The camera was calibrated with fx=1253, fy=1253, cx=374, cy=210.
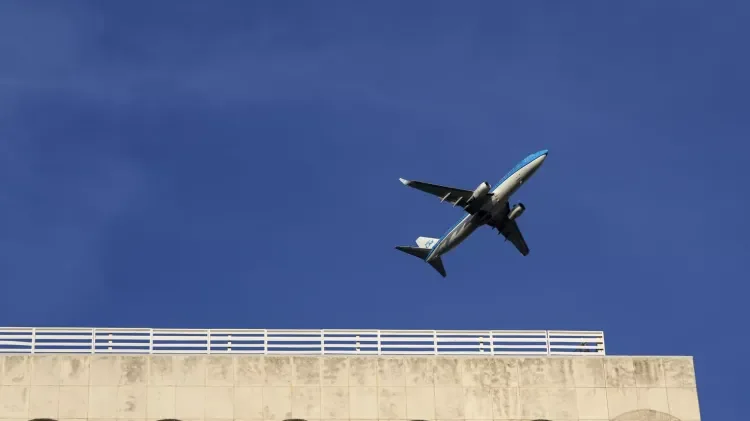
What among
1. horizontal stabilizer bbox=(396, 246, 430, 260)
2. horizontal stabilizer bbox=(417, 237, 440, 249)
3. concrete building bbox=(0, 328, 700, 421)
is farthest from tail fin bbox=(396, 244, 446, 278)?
concrete building bbox=(0, 328, 700, 421)

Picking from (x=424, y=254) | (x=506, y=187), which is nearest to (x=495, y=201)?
(x=506, y=187)

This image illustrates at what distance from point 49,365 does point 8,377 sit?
4.18 feet

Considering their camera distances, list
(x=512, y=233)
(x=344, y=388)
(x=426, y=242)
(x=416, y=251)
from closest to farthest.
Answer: (x=344, y=388)
(x=512, y=233)
(x=426, y=242)
(x=416, y=251)

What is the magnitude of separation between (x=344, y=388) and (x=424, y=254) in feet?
190

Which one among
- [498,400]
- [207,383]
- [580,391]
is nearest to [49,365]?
[207,383]

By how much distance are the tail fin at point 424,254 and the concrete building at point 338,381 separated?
5500 cm

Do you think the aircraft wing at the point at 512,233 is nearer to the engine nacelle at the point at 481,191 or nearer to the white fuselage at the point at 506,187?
the white fuselage at the point at 506,187

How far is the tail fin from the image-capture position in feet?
319

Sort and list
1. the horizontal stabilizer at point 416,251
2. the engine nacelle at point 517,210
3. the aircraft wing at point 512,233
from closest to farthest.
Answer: the engine nacelle at point 517,210
the aircraft wing at point 512,233
the horizontal stabilizer at point 416,251

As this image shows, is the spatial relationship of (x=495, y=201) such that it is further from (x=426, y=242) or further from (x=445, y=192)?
(x=426, y=242)

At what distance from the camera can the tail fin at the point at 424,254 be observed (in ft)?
319

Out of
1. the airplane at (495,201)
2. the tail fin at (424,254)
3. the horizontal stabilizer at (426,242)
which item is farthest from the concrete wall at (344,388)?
the tail fin at (424,254)

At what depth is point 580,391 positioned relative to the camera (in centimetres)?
4109

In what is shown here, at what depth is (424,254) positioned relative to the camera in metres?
97.7
